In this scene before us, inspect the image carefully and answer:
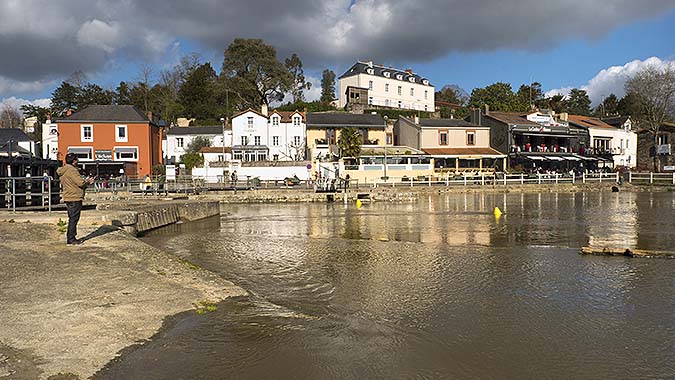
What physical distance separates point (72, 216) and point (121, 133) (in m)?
45.4

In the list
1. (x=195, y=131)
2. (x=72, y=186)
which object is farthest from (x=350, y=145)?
(x=72, y=186)

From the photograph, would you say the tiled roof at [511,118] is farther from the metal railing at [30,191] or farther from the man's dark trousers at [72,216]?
the man's dark trousers at [72,216]

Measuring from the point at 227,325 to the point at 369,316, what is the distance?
89.1 inches

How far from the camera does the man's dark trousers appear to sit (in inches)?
431

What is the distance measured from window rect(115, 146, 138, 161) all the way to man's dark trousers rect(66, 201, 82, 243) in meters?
44.1

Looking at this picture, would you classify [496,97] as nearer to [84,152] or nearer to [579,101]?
[579,101]

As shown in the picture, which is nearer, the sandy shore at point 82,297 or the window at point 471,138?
the sandy shore at point 82,297

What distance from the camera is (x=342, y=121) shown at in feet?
199

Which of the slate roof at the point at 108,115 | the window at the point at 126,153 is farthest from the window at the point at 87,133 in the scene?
the window at the point at 126,153

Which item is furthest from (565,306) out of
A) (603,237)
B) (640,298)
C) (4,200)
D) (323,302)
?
(4,200)

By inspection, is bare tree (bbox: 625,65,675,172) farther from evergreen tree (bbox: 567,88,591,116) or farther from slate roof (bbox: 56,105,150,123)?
slate roof (bbox: 56,105,150,123)

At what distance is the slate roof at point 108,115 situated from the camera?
172 ft

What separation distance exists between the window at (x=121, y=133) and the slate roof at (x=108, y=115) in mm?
716

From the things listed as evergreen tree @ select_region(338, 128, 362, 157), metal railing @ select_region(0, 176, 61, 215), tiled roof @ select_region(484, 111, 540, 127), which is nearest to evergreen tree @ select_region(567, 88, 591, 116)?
tiled roof @ select_region(484, 111, 540, 127)
